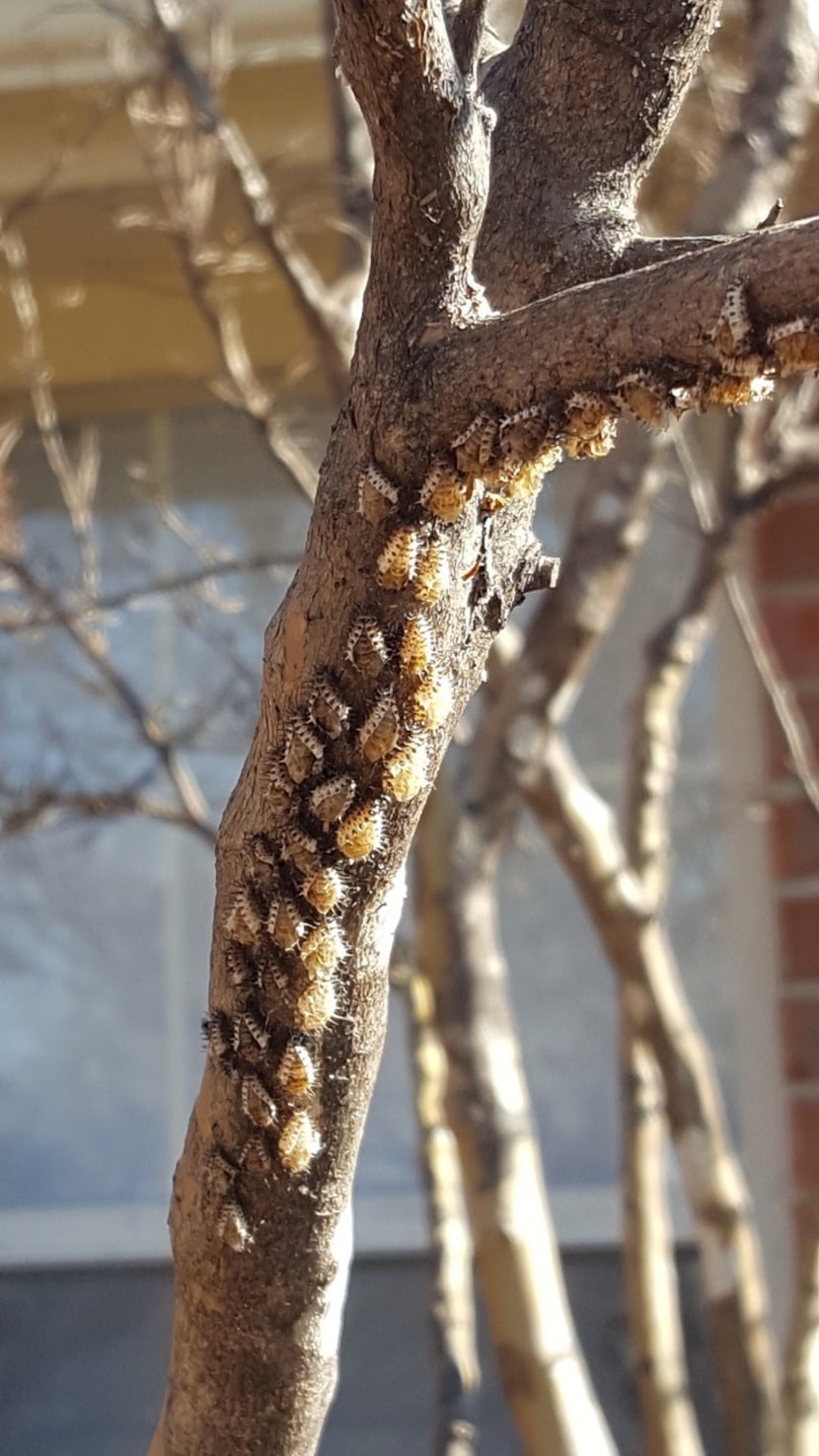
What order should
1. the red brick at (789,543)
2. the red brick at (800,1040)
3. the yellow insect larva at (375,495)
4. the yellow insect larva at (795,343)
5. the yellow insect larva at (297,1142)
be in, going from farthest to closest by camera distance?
1. the red brick at (789,543)
2. the red brick at (800,1040)
3. the yellow insect larva at (297,1142)
4. the yellow insect larva at (375,495)
5. the yellow insect larva at (795,343)

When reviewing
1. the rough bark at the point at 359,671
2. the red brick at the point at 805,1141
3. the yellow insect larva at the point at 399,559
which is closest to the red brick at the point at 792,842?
the red brick at the point at 805,1141

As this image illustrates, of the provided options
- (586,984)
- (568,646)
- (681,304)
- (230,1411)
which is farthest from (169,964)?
(681,304)

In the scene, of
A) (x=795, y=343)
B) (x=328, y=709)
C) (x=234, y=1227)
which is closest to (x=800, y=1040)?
(x=234, y=1227)

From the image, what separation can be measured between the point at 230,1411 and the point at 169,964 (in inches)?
83.8

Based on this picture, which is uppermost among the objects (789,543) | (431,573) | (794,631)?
(789,543)

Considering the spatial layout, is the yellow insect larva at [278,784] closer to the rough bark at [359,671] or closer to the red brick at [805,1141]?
the rough bark at [359,671]

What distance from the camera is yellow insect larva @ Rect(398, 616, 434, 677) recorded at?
1.82ft

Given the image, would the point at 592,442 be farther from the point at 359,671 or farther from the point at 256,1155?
the point at 256,1155

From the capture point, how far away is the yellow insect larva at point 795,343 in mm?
426

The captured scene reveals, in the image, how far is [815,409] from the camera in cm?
250

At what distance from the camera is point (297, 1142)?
0.63m

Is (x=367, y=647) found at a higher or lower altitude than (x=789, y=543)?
lower

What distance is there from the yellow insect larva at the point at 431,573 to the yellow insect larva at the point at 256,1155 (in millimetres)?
236

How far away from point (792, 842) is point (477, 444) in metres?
2.07
